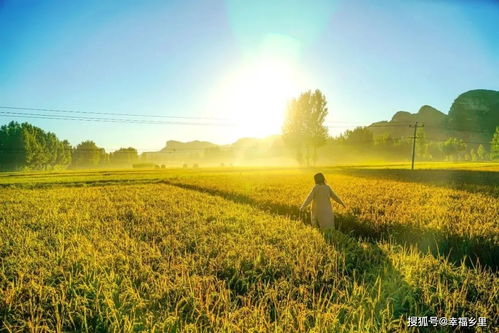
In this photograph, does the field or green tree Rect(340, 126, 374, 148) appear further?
green tree Rect(340, 126, 374, 148)

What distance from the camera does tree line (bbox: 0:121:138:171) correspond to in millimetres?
75688

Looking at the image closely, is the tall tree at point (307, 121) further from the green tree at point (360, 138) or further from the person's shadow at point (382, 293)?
the person's shadow at point (382, 293)

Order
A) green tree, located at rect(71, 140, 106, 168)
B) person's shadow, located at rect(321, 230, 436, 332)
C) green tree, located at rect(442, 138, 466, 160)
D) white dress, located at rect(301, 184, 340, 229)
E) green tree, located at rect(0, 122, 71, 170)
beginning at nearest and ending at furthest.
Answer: person's shadow, located at rect(321, 230, 436, 332) → white dress, located at rect(301, 184, 340, 229) → green tree, located at rect(0, 122, 71, 170) → green tree, located at rect(71, 140, 106, 168) → green tree, located at rect(442, 138, 466, 160)

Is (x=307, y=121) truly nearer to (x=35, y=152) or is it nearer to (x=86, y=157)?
(x=35, y=152)

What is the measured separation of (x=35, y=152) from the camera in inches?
2972


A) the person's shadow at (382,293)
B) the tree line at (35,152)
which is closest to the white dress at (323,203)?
the person's shadow at (382,293)

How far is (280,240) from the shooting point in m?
5.76

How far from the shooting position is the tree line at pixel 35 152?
248ft

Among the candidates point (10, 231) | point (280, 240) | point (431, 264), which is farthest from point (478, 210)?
point (10, 231)

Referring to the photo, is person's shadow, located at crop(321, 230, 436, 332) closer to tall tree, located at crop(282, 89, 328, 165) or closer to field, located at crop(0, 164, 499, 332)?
field, located at crop(0, 164, 499, 332)

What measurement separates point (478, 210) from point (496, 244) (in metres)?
4.14

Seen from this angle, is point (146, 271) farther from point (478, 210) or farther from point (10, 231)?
point (478, 210)

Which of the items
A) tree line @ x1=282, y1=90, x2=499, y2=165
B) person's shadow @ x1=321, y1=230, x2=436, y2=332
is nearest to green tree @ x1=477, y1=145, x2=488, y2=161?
tree line @ x1=282, y1=90, x2=499, y2=165

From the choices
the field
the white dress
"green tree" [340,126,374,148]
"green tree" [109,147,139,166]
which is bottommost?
the field
